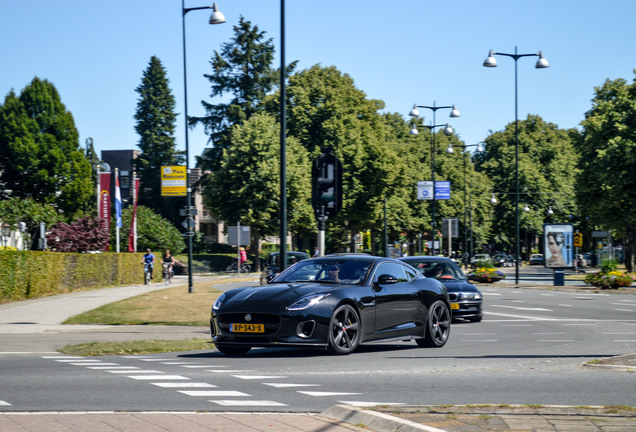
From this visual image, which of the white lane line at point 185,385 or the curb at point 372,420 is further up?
the curb at point 372,420

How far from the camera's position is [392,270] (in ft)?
47.9

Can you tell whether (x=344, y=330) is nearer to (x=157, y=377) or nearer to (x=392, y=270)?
(x=392, y=270)

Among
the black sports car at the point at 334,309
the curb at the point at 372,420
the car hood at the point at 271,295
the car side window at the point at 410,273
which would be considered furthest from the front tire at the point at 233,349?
the curb at the point at 372,420

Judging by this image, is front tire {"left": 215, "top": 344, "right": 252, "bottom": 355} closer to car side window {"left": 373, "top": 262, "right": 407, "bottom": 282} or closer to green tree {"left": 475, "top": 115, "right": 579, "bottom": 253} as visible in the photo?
car side window {"left": 373, "top": 262, "right": 407, "bottom": 282}

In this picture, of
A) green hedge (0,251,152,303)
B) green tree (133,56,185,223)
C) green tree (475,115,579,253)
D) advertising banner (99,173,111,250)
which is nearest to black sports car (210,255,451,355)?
green hedge (0,251,152,303)

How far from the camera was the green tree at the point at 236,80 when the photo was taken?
3031 inches

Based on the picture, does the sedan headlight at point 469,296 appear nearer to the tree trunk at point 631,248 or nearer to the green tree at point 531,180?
the tree trunk at point 631,248

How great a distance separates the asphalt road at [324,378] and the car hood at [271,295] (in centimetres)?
78

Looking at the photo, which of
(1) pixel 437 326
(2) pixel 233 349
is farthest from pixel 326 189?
(2) pixel 233 349

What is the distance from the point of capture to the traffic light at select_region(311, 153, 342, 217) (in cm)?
1880

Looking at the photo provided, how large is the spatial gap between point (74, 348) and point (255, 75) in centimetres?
6390

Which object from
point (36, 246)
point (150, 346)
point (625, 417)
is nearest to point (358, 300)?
point (150, 346)

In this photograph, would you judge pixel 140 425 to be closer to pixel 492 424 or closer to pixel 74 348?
pixel 492 424

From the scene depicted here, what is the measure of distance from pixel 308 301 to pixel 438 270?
10.4 m
